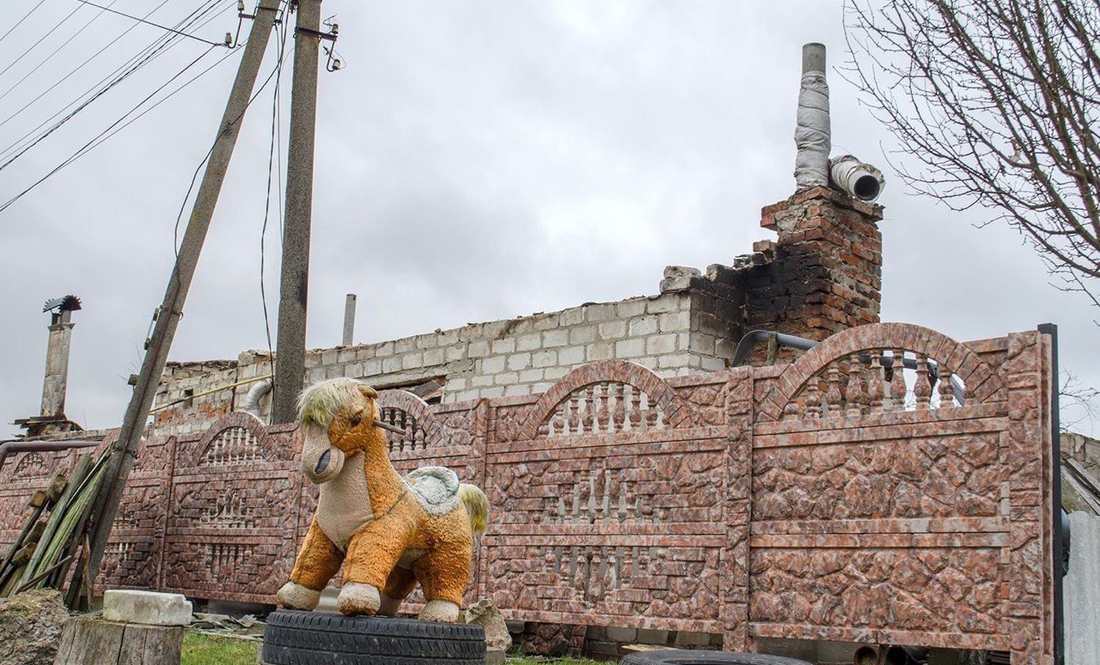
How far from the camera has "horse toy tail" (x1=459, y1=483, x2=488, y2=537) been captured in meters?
6.77

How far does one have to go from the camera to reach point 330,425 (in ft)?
19.6

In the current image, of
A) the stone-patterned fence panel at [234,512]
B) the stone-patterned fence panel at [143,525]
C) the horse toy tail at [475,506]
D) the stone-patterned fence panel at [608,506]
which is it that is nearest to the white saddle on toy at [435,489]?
the horse toy tail at [475,506]

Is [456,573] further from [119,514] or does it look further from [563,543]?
[119,514]

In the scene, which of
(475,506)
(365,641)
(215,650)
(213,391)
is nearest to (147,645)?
(365,641)

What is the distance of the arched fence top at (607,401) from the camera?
8.12 metres

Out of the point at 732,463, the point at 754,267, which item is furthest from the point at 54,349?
the point at 732,463

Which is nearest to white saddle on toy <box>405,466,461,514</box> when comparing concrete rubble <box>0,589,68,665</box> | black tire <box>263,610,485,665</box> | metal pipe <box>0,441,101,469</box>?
black tire <box>263,610,485,665</box>

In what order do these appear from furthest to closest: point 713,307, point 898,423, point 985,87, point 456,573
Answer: point 713,307 → point 985,87 → point 898,423 → point 456,573

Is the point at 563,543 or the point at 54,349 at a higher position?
the point at 54,349

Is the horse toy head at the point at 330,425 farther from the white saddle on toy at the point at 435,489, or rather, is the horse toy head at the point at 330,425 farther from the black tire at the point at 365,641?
the black tire at the point at 365,641

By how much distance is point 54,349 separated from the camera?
22250mm

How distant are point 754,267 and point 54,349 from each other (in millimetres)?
15457

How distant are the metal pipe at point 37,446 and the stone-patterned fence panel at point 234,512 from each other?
2.07 metres

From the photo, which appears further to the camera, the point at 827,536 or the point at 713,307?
the point at 713,307
